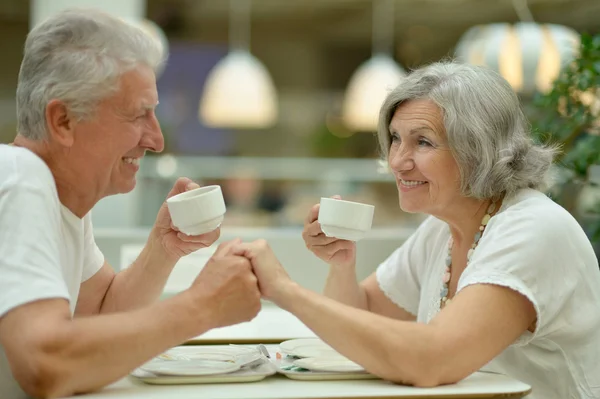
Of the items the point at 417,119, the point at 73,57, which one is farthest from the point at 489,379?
the point at 73,57

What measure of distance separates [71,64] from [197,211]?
36 cm

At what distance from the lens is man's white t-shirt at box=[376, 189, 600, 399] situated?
5.09 feet

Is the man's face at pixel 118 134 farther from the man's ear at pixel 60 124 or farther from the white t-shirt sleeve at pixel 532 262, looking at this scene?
the white t-shirt sleeve at pixel 532 262

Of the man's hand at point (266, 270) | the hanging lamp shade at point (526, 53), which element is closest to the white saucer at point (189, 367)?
the man's hand at point (266, 270)

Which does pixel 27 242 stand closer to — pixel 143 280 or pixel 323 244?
pixel 143 280

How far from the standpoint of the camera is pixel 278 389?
1.36 meters

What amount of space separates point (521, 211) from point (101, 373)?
886 mm

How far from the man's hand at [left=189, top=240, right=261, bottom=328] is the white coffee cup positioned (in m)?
0.09

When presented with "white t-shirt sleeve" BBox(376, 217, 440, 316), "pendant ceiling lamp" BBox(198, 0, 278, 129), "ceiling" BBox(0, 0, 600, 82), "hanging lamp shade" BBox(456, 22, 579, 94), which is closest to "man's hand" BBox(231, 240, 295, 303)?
"white t-shirt sleeve" BBox(376, 217, 440, 316)

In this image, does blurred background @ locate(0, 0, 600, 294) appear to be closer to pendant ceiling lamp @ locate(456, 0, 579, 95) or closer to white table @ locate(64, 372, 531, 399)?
pendant ceiling lamp @ locate(456, 0, 579, 95)

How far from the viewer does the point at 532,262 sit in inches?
61.4

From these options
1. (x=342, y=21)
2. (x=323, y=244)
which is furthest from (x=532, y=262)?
(x=342, y=21)

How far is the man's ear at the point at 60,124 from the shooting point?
1.46 m

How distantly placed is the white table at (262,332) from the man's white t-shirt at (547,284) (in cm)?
50
